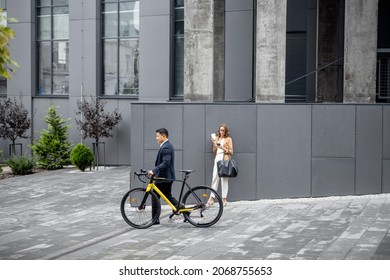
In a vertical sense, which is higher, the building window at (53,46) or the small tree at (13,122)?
the building window at (53,46)

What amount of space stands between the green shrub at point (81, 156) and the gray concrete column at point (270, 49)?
9409 mm

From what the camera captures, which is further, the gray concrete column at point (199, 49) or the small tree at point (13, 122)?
the small tree at point (13, 122)

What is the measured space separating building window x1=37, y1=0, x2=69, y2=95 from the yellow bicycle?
1600cm

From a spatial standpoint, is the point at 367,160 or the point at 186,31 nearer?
the point at 367,160

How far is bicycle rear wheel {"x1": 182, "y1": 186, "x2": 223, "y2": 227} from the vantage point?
43.8 feet

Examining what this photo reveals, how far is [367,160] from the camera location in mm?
16812

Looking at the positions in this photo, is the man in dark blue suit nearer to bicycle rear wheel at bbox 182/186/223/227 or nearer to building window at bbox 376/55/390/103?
bicycle rear wheel at bbox 182/186/223/227

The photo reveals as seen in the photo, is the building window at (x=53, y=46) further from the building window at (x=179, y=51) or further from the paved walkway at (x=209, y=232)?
the paved walkway at (x=209, y=232)

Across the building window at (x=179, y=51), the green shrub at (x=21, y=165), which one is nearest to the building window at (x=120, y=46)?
the building window at (x=179, y=51)

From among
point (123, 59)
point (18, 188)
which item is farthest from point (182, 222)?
point (123, 59)

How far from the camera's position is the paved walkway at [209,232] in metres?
11.2

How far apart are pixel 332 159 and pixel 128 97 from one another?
12269 millimetres

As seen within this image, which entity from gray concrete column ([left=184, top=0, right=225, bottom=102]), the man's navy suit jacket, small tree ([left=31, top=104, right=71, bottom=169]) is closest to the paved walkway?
the man's navy suit jacket

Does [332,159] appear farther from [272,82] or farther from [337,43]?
[337,43]
